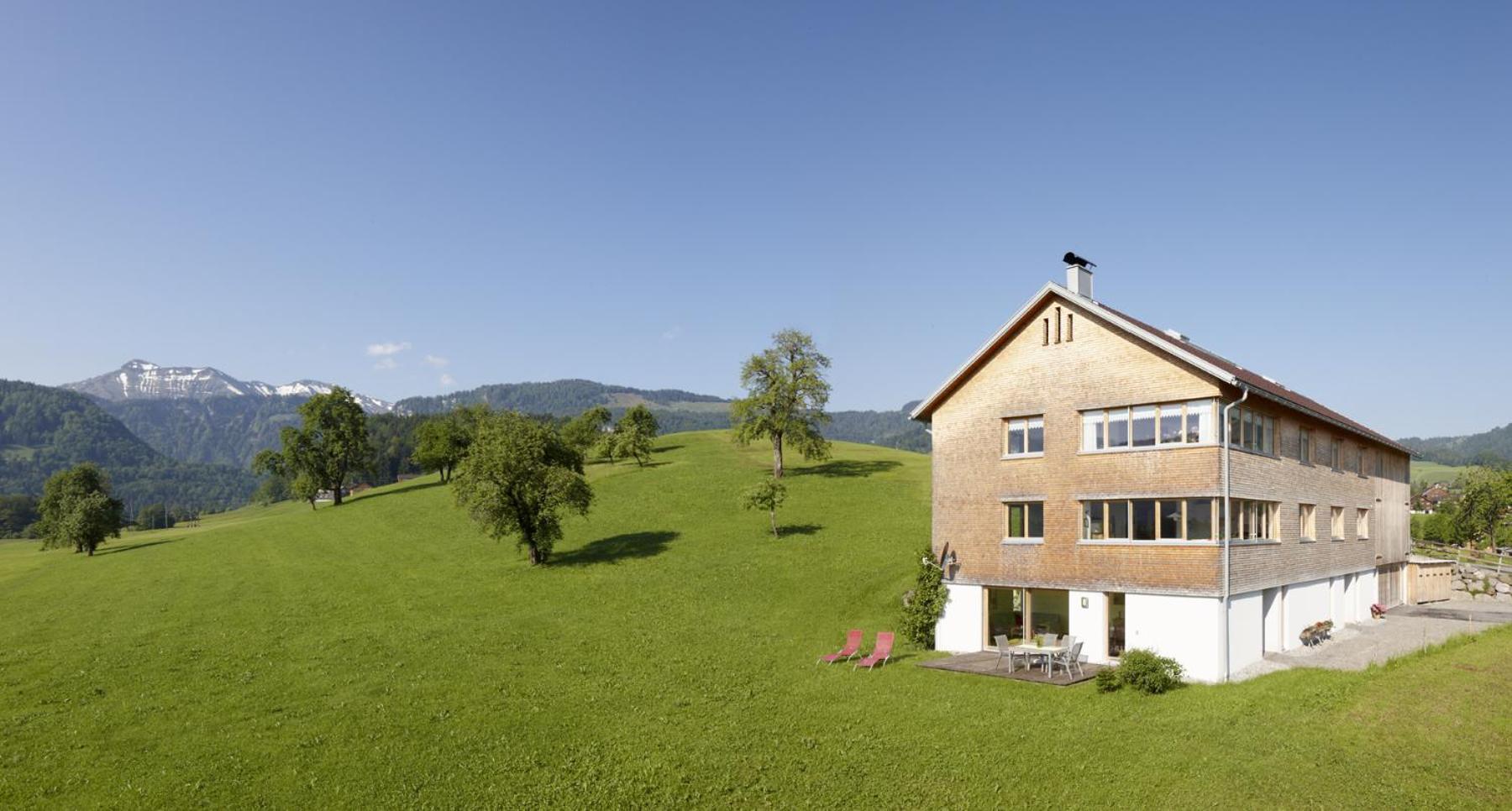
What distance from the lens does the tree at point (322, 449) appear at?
91375 mm

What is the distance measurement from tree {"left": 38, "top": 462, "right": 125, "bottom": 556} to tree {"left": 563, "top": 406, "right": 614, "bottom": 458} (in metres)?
41.9

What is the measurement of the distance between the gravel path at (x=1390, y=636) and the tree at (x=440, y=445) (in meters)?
84.9

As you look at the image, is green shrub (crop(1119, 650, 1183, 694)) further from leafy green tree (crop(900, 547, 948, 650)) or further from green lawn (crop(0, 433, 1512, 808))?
leafy green tree (crop(900, 547, 948, 650))

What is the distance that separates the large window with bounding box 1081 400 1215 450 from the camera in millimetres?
25625

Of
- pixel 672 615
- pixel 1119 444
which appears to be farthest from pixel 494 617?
pixel 1119 444

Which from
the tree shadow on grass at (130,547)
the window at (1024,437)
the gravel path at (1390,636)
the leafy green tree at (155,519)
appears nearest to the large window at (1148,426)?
the window at (1024,437)

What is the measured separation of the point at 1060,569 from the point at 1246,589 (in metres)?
5.51

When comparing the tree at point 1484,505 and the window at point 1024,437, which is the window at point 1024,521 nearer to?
the window at point 1024,437

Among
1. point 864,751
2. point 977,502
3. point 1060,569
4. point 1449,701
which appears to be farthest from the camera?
point 977,502

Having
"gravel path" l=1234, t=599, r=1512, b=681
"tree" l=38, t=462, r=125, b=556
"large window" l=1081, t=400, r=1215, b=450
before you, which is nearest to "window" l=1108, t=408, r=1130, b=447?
"large window" l=1081, t=400, r=1215, b=450

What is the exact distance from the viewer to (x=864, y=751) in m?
19.0

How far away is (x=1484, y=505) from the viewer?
9481 centimetres

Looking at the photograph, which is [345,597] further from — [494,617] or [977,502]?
[977,502]

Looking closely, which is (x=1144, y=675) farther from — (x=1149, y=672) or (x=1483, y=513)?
(x=1483, y=513)
